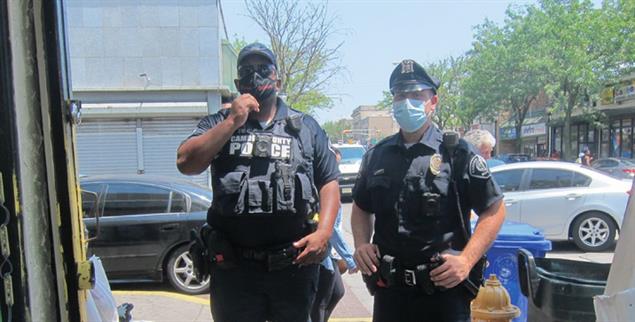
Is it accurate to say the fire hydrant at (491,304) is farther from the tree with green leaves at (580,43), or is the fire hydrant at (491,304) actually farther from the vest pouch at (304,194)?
the tree with green leaves at (580,43)

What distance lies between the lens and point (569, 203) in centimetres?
828

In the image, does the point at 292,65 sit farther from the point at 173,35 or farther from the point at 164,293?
the point at 164,293

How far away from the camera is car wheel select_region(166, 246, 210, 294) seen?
20.0ft

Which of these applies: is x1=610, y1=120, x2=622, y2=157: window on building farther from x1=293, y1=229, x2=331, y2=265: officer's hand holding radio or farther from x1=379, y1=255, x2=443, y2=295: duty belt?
x1=293, y1=229, x2=331, y2=265: officer's hand holding radio

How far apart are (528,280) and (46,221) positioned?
7.54 feet

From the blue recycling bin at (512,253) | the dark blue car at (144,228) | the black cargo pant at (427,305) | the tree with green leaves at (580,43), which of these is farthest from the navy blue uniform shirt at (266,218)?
the tree with green leaves at (580,43)

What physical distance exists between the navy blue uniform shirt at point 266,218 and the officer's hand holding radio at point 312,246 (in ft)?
0.22

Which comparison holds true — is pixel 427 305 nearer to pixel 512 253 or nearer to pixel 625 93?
pixel 512 253

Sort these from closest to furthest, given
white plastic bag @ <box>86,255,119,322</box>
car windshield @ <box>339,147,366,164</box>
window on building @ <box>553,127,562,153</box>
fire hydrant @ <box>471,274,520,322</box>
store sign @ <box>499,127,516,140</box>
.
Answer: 1. white plastic bag @ <box>86,255,119,322</box>
2. fire hydrant @ <box>471,274,520,322</box>
3. car windshield @ <box>339,147,366,164</box>
4. window on building @ <box>553,127,562,153</box>
5. store sign @ <box>499,127,516,140</box>

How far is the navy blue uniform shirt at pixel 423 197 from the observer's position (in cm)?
243

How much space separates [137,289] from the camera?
20.9ft

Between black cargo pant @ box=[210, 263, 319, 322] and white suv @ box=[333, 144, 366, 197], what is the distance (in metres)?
13.4

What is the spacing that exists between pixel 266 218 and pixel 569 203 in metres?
A: 7.25

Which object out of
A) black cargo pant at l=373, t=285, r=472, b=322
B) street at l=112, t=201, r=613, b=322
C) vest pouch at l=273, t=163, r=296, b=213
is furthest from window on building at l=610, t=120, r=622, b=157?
vest pouch at l=273, t=163, r=296, b=213
